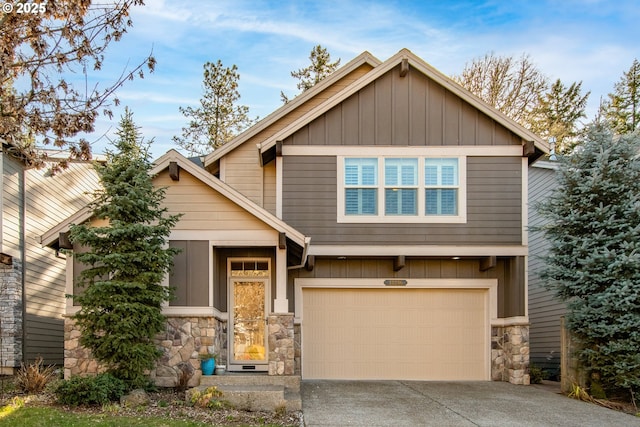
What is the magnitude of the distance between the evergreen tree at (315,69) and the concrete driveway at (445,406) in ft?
58.9

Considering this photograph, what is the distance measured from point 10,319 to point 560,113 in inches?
897

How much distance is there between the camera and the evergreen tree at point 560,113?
25.8m

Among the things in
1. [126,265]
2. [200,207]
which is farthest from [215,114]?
[126,265]

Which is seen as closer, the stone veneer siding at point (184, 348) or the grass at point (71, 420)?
the grass at point (71, 420)

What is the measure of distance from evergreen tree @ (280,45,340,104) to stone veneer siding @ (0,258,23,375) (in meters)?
16.8

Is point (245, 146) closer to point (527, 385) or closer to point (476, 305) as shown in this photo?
point (476, 305)

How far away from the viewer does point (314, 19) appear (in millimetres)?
12680

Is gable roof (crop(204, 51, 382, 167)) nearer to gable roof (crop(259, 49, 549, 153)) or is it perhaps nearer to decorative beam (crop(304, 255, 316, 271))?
gable roof (crop(259, 49, 549, 153))

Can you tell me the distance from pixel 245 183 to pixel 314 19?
12.3ft

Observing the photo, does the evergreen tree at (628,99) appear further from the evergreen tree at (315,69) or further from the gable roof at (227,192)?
the gable roof at (227,192)

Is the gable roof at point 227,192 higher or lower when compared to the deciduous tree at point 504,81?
lower

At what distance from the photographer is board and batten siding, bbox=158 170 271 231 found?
35.4ft

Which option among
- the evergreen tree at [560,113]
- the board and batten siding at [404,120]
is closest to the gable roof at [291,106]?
the board and batten siding at [404,120]

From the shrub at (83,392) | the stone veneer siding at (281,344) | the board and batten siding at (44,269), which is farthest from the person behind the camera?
the board and batten siding at (44,269)
